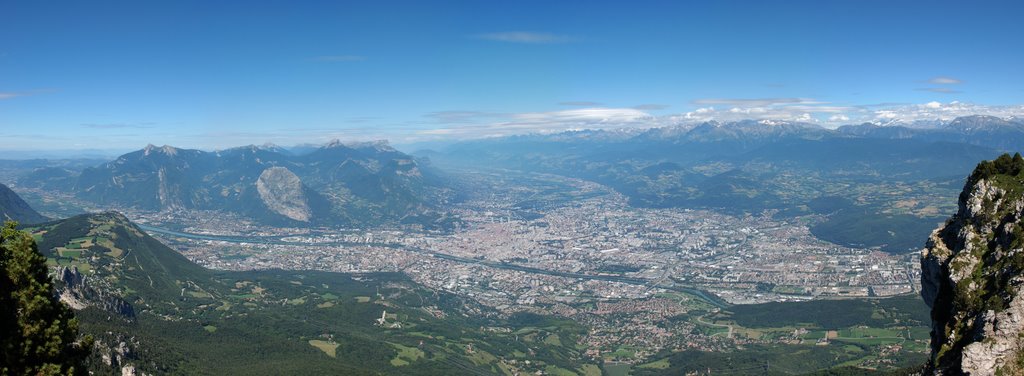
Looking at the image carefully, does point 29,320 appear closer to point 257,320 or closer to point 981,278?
point 981,278

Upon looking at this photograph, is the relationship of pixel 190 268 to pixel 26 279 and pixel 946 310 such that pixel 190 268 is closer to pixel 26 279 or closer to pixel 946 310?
pixel 26 279

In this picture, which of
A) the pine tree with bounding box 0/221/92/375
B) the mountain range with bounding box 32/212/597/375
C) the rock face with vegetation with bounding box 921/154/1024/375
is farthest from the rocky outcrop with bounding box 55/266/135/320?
the rock face with vegetation with bounding box 921/154/1024/375

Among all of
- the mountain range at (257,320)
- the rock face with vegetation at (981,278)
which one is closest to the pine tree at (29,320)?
the rock face with vegetation at (981,278)

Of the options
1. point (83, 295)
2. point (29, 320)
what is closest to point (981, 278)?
point (29, 320)

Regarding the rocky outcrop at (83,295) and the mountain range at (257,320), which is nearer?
the mountain range at (257,320)

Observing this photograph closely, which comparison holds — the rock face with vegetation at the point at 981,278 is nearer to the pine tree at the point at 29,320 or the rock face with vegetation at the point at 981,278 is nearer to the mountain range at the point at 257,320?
the pine tree at the point at 29,320

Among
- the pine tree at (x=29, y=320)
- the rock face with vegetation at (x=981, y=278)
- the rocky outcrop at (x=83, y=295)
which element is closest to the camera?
the pine tree at (x=29, y=320)
